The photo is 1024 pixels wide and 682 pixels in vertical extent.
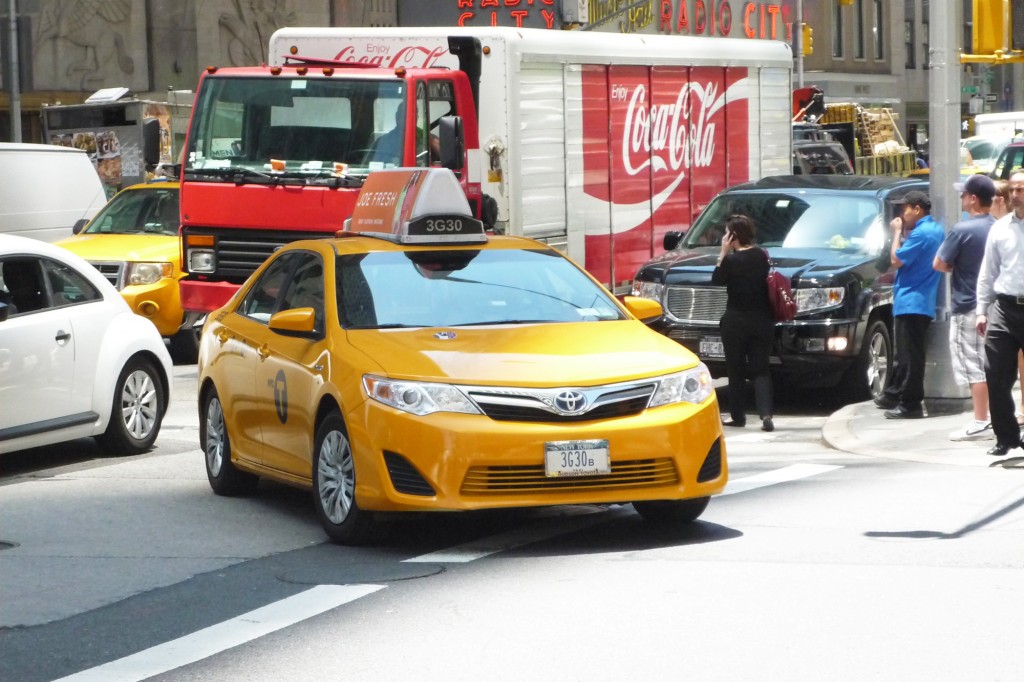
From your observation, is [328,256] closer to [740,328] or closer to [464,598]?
[464,598]

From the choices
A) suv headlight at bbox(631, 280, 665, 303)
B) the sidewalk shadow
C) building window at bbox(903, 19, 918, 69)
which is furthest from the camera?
building window at bbox(903, 19, 918, 69)

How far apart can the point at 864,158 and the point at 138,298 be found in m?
23.7

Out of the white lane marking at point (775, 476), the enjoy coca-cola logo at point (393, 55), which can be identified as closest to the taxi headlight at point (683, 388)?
the white lane marking at point (775, 476)

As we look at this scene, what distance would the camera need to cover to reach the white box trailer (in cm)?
1608

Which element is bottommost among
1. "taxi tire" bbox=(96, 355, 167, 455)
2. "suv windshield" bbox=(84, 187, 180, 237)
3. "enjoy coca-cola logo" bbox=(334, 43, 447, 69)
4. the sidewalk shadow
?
the sidewalk shadow

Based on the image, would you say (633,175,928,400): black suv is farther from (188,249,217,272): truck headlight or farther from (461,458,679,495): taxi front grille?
(461,458,679,495): taxi front grille

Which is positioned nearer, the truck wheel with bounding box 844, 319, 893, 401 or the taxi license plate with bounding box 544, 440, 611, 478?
the taxi license plate with bounding box 544, 440, 611, 478

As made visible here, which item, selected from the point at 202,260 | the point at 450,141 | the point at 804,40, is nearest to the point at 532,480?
the point at 450,141

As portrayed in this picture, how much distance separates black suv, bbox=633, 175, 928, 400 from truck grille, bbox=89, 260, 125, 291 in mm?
5264

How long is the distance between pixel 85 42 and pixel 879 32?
135 ft

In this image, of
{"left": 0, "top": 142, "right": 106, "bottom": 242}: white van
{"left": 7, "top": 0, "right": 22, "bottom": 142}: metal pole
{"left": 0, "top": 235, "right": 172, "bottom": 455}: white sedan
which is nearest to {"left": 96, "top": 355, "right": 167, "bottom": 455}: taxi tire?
{"left": 0, "top": 235, "right": 172, "bottom": 455}: white sedan

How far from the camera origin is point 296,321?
8719 mm

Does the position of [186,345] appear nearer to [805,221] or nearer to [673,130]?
[673,130]

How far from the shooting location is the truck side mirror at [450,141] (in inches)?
585
